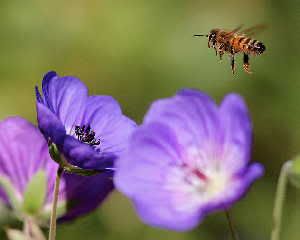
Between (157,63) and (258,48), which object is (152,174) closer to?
(258,48)

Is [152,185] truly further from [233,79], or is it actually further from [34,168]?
[233,79]

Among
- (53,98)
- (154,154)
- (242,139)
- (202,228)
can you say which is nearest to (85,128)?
(53,98)

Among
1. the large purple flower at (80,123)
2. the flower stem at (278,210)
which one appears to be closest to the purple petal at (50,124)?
the large purple flower at (80,123)

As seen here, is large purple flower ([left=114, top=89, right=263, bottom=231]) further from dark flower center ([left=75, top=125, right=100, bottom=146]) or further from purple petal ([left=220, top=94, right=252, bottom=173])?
dark flower center ([left=75, top=125, right=100, bottom=146])

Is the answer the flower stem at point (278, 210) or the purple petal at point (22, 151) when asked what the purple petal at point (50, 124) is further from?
the flower stem at point (278, 210)

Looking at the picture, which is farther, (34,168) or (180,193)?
(34,168)

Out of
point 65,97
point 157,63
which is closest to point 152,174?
point 65,97

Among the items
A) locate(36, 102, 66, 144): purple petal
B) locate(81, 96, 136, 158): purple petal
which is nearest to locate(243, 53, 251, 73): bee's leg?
locate(81, 96, 136, 158): purple petal
